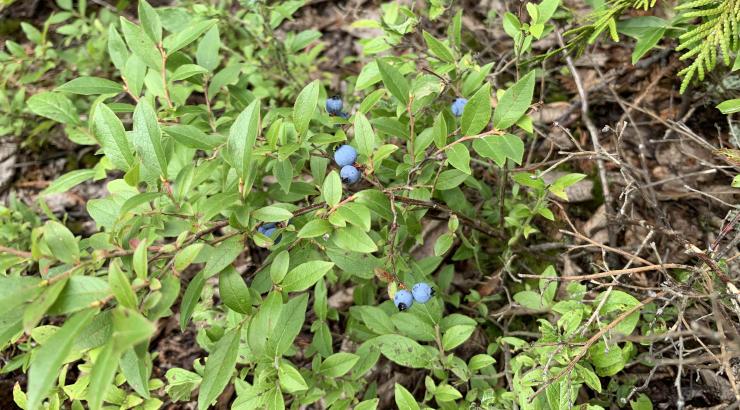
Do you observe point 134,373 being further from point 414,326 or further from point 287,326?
point 414,326

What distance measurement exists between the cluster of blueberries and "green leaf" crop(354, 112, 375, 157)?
48 cm

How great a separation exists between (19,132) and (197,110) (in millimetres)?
2084

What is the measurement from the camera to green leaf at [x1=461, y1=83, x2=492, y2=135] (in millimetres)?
1717

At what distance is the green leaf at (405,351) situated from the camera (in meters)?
2.02

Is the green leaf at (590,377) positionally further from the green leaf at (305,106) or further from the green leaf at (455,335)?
the green leaf at (305,106)

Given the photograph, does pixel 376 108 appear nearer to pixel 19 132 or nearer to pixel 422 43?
pixel 422 43

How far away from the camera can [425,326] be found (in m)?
2.09

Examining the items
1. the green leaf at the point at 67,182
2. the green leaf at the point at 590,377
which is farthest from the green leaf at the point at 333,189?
the green leaf at the point at 67,182

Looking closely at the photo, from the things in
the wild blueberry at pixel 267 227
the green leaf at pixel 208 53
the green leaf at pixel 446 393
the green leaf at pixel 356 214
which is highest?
the green leaf at pixel 208 53

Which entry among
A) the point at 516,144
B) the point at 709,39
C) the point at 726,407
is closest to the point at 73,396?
the point at 516,144

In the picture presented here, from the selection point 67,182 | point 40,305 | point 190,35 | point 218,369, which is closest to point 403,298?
point 218,369

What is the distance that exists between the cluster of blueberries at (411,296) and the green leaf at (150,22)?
1.28 metres

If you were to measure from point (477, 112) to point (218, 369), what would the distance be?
3.75 ft

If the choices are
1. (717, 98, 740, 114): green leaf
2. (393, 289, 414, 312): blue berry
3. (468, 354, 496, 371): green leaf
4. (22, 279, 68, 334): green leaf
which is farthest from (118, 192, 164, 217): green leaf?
(717, 98, 740, 114): green leaf
